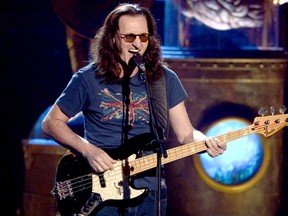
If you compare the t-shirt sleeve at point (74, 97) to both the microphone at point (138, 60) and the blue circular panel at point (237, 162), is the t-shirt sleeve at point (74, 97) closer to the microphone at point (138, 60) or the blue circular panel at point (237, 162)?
the microphone at point (138, 60)

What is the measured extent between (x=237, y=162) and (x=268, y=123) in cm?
131

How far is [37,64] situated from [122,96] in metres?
3.04

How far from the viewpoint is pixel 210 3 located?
483cm

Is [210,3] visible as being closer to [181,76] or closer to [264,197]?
[181,76]

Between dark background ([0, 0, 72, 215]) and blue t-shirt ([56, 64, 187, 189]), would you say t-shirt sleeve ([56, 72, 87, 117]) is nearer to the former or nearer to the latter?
blue t-shirt ([56, 64, 187, 189])

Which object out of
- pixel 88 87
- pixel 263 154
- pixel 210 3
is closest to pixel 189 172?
pixel 263 154

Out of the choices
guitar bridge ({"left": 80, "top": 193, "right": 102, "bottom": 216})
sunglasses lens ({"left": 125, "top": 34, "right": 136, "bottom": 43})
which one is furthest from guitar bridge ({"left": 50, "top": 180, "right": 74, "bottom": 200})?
sunglasses lens ({"left": 125, "top": 34, "right": 136, "bottom": 43})

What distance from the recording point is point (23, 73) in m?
6.21

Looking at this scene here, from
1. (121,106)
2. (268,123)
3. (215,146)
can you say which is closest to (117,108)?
(121,106)

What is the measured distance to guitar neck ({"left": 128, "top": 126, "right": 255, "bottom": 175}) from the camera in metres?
3.34

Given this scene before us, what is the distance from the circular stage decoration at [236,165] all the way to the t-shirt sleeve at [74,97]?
1791mm

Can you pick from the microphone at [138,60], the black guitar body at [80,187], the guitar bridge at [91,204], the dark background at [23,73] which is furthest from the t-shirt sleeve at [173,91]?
the dark background at [23,73]

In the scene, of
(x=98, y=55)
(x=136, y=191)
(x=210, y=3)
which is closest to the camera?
(x=136, y=191)

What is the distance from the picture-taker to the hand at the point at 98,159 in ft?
10.6
